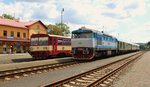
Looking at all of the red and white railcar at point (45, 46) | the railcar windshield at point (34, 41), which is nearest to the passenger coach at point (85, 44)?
the red and white railcar at point (45, 46)

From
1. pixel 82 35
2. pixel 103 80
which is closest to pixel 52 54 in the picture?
pixel 82 35

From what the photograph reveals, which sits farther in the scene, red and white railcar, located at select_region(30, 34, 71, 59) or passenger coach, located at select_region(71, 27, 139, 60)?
red and white railcar, located at select_region(30, 34, 71, 59)

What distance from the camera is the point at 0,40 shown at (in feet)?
182

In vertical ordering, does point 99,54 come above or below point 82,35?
below

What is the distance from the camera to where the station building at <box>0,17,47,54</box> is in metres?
56.8

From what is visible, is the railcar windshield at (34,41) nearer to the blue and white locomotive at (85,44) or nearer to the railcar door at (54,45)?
the railcar door at (54,45)

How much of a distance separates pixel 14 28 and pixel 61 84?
5218 cm

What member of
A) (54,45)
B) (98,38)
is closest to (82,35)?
(98,38)

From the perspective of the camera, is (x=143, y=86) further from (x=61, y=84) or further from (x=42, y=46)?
(x=42, y=46)

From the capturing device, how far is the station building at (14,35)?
56812 mm

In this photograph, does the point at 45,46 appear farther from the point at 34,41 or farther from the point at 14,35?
the point at 14,35

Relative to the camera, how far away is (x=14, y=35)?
61.7 m

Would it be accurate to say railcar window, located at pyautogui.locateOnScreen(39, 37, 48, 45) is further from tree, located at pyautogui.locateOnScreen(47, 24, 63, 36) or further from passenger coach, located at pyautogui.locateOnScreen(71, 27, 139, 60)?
tree, located at pyautogui.locateOnScreen(47, 24, 63, 36)

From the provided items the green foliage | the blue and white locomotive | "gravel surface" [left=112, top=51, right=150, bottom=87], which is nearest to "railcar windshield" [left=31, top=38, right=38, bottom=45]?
the blue and white locomotive
